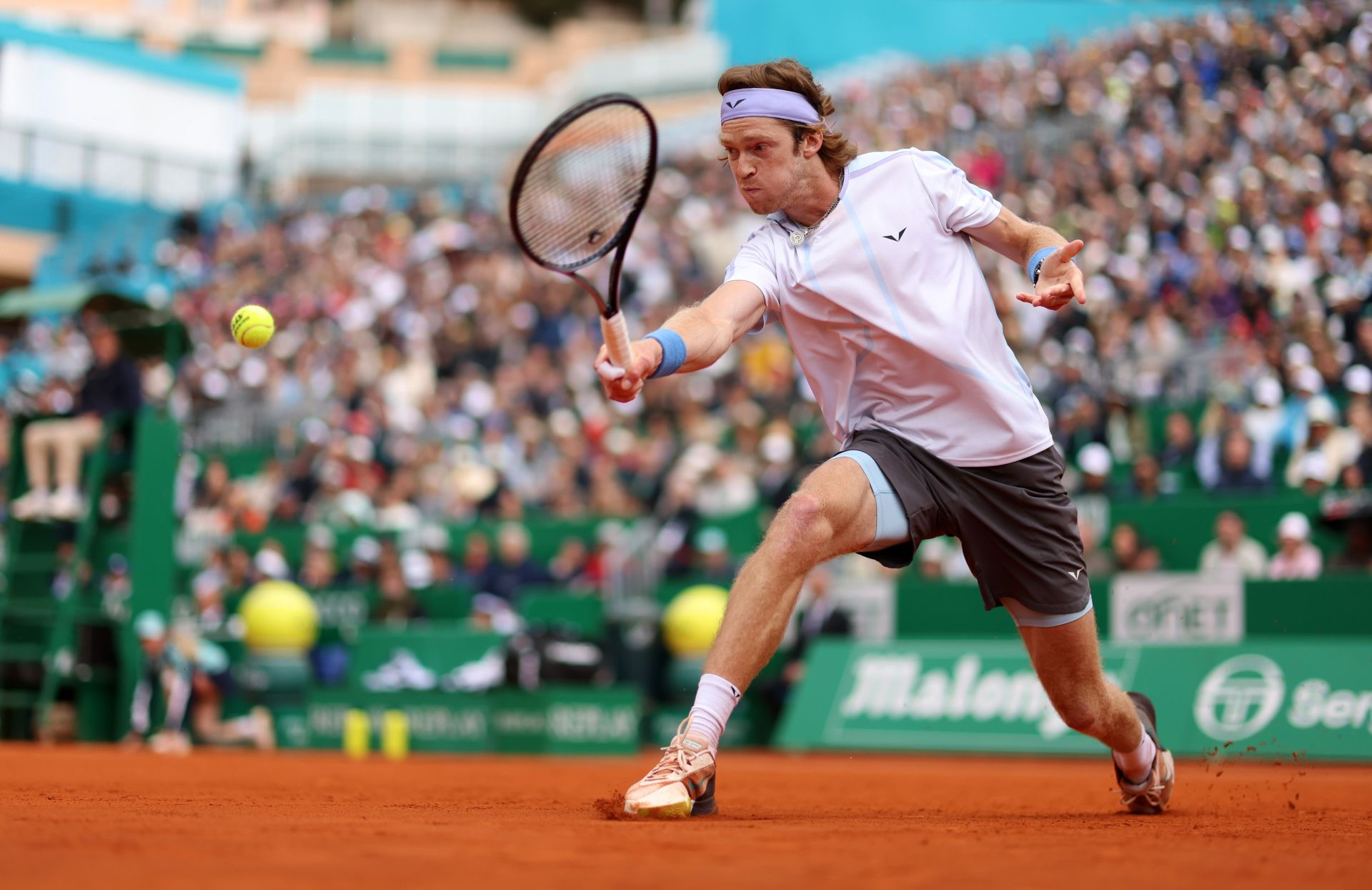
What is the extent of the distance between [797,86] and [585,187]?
31.2 inches

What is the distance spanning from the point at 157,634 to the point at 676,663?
4233mm

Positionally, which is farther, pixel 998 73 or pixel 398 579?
pixel 998 73

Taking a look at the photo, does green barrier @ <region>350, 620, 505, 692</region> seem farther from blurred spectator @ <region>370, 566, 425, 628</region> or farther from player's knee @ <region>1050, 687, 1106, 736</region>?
player's knee @ <region>1050, 687, 1106, 736</region>

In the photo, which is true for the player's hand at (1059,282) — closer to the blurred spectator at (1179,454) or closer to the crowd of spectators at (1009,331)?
the crowd of spectators at (1009,331)

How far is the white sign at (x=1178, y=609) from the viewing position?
432 inches

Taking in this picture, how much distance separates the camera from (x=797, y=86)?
5.23m

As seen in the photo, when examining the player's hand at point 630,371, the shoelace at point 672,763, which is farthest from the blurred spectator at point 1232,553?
the player's hand at point 630,371

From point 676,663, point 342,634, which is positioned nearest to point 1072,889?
point 676,663

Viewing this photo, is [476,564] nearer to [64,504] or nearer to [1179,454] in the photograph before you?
[64,504]

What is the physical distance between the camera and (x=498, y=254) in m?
25.8

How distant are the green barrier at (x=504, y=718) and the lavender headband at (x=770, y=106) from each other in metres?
7.67

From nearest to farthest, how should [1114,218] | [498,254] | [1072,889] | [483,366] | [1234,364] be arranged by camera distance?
[1072,889], [1234,364], [1114,218], [483,366], [498,254]

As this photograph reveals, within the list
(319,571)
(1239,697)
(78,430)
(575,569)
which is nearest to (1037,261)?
(1239,697)

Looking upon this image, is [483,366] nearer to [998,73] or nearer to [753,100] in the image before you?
[998,73]
